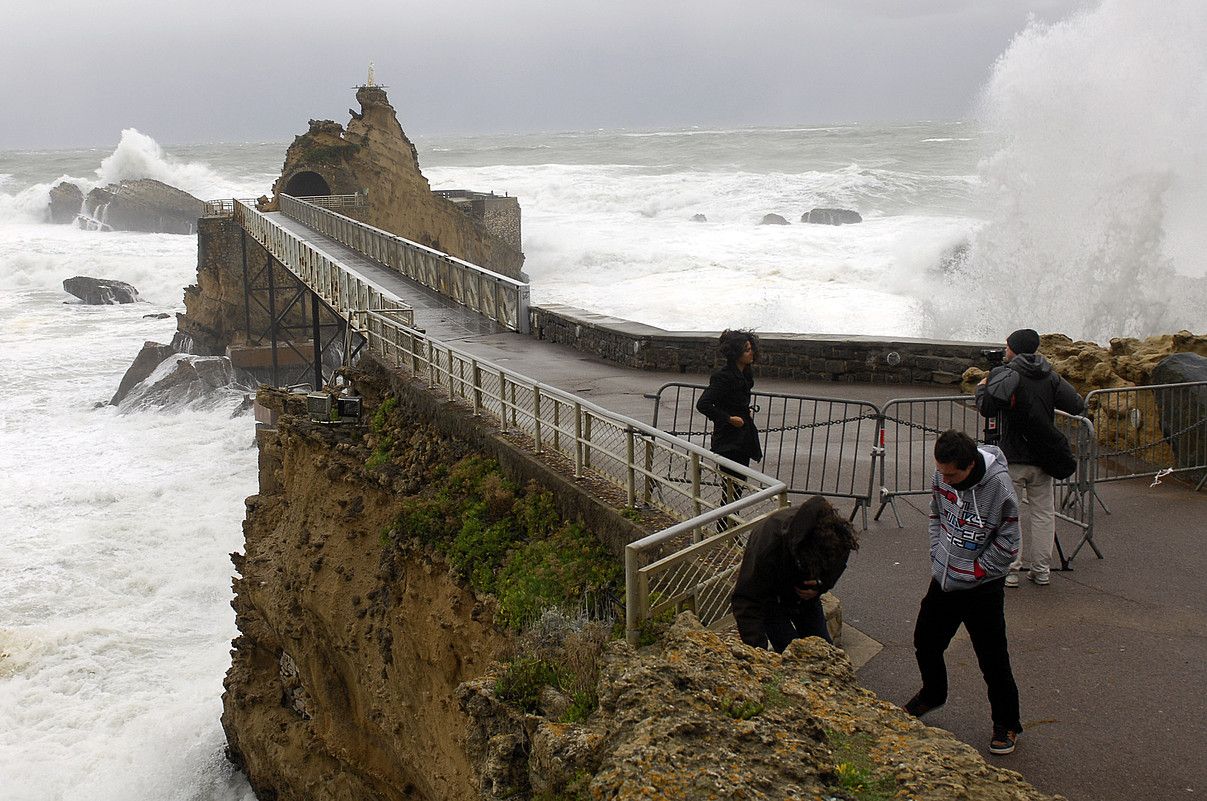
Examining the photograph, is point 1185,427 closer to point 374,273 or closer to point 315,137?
point 374,273

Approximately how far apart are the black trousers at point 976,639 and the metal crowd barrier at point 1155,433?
472 cm

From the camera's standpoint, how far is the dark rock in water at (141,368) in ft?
→ 92.9

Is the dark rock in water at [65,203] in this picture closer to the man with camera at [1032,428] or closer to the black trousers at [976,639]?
the man with camera at [1032,428]

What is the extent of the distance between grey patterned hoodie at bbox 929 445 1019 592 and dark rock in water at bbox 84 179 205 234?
65365 mm

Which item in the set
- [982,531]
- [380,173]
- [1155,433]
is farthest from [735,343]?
[380,173]

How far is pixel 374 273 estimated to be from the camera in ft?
67.3

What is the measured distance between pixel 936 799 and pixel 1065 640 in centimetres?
283

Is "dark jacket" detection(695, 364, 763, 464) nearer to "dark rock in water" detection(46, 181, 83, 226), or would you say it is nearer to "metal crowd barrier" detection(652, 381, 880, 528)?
"metal crowd barrier" detection(652, 381, 880, 528)

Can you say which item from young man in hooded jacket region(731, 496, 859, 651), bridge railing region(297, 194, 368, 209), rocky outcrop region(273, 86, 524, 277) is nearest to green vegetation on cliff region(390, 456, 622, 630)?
young man in hooded jacket region(731, 496, 859, 651)

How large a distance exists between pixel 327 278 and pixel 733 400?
12.7 metres

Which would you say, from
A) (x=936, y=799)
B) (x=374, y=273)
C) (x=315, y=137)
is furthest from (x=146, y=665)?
(x=315, y=137)

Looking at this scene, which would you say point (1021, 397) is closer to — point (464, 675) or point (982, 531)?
point (982, 531)

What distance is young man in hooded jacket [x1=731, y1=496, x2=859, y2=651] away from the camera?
4.51m

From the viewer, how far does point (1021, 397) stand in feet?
21.6
